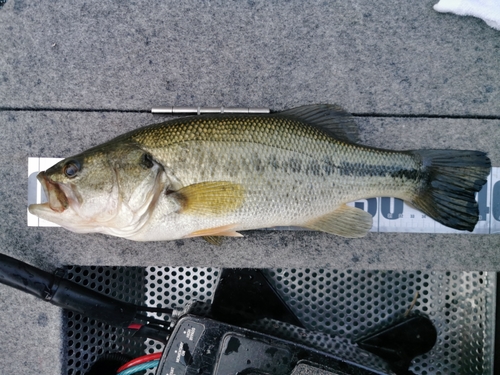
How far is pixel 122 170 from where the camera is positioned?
1.47 metres

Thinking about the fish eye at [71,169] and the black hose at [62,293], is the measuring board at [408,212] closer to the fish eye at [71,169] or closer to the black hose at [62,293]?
the black hose at [62,293]

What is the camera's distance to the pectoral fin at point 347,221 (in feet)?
5.37

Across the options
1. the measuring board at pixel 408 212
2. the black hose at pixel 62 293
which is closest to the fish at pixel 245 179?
the measuring board at pixel 408 212

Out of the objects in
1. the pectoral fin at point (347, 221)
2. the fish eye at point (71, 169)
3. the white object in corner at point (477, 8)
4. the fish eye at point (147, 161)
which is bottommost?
the pectoral fin at point (347, 221)

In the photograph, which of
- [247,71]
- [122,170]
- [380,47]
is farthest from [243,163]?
[380,47]

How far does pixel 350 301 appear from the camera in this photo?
6.54ft

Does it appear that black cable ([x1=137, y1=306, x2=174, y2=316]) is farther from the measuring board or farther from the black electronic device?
the measuring board

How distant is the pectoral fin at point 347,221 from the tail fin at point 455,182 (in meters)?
0.26

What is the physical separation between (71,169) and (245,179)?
2.11 feet

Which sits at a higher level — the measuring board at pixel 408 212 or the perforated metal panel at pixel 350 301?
the measuring board at pixel 408 212

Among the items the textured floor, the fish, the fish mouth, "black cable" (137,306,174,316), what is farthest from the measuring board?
"black cable" (137,306,174,316)

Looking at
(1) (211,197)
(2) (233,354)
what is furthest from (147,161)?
(2) (233,354)

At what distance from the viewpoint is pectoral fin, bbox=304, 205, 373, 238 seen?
5.37 ft

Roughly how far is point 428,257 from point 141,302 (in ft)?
4.66
